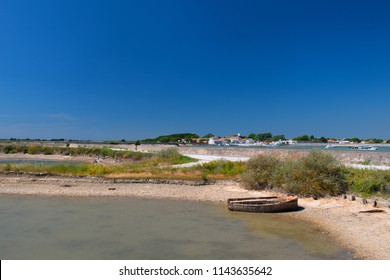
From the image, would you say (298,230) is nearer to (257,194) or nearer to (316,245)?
(316,245)

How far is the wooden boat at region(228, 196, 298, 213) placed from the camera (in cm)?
1504

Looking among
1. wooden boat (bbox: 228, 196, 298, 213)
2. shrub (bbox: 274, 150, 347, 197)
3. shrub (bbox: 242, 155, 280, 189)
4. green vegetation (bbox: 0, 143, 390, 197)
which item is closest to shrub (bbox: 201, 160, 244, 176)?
green vegetation (bbox: 0, 143, 390, 197)

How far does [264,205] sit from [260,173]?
564 cm

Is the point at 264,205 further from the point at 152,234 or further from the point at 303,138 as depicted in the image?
the point at 303,138

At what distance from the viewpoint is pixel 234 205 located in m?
15.6

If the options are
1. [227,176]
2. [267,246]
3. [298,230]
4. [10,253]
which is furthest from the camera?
[227,176]

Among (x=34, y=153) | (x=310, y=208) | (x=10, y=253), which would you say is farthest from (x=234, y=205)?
(x=34, y=153)

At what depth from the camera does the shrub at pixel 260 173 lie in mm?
20312

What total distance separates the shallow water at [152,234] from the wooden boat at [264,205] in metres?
0.34

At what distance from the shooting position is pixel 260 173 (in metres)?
20.6

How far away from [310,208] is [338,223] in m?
2.71

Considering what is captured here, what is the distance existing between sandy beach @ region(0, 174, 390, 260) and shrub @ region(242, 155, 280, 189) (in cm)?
71

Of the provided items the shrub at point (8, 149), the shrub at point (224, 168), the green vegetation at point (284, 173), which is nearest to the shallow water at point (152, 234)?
the green vegetation at point (284, 173)

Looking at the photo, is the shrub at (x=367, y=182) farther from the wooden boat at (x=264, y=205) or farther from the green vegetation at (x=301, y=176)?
the wooden boat at (x=264, y=205)
